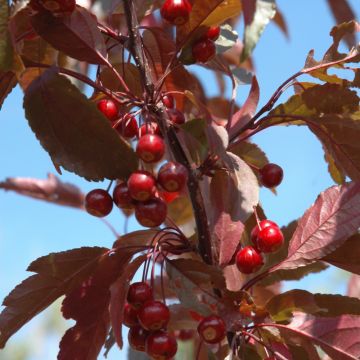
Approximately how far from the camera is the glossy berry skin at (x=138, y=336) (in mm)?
1366

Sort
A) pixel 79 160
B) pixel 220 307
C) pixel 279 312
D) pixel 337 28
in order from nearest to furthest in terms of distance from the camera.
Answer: pixel 79 160 → pixel 220 307 → pixel 279 312 → pixel 337 28

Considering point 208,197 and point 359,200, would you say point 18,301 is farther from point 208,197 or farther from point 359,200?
point 359,200

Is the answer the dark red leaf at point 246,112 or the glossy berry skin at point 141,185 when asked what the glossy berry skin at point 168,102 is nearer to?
the dark red leaf at point 246,112

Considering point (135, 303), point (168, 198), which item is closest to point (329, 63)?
point (168, 198)

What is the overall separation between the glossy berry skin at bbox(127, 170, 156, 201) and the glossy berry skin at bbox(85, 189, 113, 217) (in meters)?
0.14

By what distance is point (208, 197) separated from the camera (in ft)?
4.87

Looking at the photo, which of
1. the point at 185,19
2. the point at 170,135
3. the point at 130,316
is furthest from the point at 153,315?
the point at 185,19

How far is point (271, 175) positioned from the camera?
4.90 feet

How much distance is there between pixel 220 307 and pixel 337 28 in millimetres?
659

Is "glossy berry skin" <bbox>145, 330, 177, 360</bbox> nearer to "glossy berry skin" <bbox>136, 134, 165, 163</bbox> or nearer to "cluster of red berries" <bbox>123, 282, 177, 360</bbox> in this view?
"cluster of red berries" <bbox>123, 282, 177, 360</bbox>

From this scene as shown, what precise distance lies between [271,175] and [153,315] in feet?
1.34

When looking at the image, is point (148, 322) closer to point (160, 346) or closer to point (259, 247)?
point (160, 346)

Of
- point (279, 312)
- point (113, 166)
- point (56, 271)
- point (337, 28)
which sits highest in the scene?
point (337, 28)

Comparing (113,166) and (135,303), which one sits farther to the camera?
(135,303)
